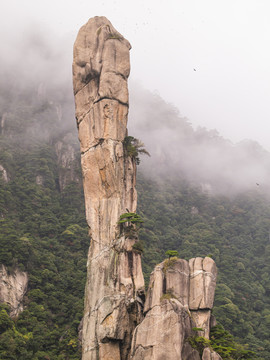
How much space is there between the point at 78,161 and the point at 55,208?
19038mm

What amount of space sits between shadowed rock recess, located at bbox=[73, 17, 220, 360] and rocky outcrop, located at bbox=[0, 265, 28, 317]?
72.5 feet

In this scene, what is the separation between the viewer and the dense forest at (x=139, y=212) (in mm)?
46456

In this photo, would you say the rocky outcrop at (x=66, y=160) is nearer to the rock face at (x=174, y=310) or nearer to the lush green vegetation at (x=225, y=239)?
the lush green vegetation at (x=225, y=239)

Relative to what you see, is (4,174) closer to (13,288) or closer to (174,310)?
(13,288)

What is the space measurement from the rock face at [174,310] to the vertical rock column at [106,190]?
1934 millimetres

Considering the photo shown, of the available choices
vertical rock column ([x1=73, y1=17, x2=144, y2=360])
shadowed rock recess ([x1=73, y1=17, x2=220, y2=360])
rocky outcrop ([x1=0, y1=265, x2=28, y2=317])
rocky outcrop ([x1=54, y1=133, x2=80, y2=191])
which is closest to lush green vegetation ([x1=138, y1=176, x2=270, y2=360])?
rocky outcrop ([x1=54, y1=133, x2=80, y2=191])

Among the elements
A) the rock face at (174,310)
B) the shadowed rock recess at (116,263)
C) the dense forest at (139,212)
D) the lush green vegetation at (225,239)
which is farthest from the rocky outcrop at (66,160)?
the rock face at (174,310)

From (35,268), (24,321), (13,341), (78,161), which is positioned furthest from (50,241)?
Answer: (78,161)

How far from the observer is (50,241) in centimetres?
6112

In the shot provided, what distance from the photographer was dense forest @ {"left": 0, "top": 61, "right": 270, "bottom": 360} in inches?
1829

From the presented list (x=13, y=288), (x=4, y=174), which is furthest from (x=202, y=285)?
(x=4, y=174)

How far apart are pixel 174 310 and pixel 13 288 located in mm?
29946

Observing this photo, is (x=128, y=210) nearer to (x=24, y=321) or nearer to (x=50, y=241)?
(x=24, y=321)

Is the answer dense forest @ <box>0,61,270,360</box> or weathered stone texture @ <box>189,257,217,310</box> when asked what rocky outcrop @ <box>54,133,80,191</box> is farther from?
weathered stone texture @ <box>189,257,217,310</box>
